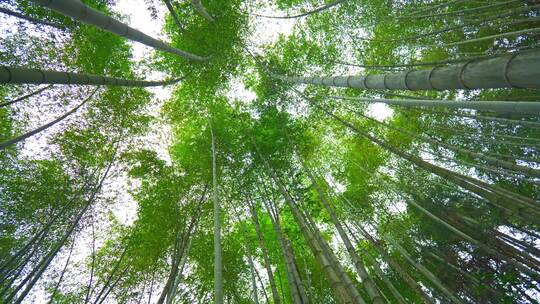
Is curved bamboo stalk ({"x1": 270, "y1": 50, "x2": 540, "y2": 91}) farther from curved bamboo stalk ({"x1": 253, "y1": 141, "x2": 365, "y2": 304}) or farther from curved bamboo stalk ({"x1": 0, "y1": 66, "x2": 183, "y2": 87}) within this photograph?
curved bamboo stalk ({"x1": 0, "y1": 66, "x2": 183, "y2": 87})

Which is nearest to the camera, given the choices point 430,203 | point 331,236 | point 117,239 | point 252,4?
point 430,203

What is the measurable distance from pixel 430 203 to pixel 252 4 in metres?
6.54

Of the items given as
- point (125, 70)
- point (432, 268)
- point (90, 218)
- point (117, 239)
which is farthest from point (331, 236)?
point (125, 70)

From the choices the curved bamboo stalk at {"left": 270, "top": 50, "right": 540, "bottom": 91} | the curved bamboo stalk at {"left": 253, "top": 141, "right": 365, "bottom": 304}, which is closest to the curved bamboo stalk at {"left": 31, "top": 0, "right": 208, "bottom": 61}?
the curved bamboo stalk at {"left": 270, "top": 50, "right": 540, "bottom": 91}

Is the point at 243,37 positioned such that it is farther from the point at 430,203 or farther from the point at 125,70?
the point at 430,203

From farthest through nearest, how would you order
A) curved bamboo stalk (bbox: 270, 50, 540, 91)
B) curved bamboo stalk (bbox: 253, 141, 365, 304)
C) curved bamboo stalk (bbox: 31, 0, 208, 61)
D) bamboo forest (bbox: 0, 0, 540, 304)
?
bamboo forest (bbox: 0, 0, 540, 304), curved bamboo stalk (bbox: 253, 141, 365, 304), curved bamboo stalk (bbox: 31, 0, 208, 61), curved bamboo stalk (bbox: 270, 50, 540, 91)

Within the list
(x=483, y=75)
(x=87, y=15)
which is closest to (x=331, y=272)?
(x=483, y=75)

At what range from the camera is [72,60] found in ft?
20.3

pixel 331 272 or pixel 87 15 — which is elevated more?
pixel 87 15

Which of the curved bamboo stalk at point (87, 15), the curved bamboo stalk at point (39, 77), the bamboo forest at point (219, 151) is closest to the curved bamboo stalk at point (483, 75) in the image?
the curved bamboo stalk at point (87, 15)

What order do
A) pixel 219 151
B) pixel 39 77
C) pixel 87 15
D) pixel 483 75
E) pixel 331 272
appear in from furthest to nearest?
pixel 219 151, pixel 331 272, pixel 39 77, pixel 87 15, pixel 483 75

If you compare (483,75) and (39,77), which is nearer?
(483,75)

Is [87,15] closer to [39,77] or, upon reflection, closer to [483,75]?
[39,77]

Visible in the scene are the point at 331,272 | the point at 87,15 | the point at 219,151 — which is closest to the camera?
the point at 87,15
